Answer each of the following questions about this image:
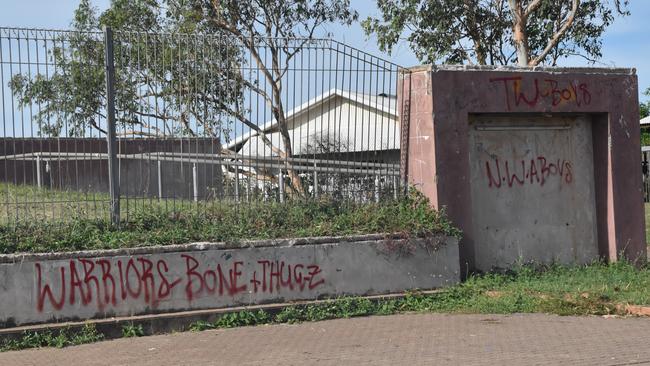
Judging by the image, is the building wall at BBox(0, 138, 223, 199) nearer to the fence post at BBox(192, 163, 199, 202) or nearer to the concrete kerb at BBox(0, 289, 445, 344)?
the fence post at BBox(192, 163, 199, 202)

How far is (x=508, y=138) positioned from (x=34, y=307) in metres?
6.45

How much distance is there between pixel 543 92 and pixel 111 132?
226 inches

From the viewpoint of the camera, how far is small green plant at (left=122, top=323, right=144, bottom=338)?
26.1 ft

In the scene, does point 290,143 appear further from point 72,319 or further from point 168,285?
point 72,319

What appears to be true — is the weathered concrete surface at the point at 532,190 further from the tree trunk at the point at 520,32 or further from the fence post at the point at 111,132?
the tree trunk at the point at 520,32

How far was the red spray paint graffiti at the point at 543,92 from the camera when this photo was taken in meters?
10.5

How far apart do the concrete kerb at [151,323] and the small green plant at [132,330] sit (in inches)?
0.6

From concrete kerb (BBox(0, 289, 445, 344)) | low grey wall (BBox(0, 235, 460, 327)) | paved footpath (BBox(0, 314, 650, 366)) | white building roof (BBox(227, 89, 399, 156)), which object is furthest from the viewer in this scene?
white building roof (BBox(227, 89, 399, 156))

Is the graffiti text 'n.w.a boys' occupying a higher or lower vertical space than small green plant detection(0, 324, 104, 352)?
higher

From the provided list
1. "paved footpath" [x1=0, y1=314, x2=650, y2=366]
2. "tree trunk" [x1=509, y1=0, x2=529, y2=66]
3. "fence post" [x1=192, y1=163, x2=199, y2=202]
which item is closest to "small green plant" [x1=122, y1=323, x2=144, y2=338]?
"paved footpath" [x1=0, y1=314, x2=650, y2=366]

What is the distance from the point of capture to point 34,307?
25.4 ft

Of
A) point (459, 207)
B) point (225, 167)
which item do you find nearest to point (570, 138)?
point (459, 207)

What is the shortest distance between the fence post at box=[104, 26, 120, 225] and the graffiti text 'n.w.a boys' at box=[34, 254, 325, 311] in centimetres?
82

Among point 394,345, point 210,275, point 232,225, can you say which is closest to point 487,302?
point 394,345
